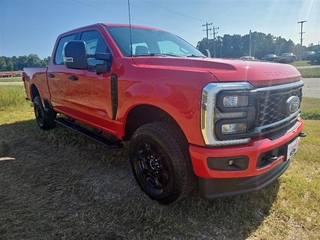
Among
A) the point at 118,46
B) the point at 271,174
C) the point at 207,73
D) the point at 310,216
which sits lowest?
the point at 310,216

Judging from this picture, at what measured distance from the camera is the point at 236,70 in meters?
1.84

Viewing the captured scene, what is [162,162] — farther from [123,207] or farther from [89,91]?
[89,91]

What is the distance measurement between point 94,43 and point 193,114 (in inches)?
82.1

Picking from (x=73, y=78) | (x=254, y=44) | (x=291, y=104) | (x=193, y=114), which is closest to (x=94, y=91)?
(x=73, y=78)

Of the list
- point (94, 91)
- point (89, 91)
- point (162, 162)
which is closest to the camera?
point (162, 162)

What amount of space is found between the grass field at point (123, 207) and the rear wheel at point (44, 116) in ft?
4.74

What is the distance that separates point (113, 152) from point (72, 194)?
1104mm

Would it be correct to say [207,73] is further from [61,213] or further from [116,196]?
[61,213]

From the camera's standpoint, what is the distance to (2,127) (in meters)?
5.72

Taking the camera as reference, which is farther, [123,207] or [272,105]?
[123,207]

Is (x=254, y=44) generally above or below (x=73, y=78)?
above

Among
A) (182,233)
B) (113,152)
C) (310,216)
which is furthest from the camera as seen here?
(113,152)

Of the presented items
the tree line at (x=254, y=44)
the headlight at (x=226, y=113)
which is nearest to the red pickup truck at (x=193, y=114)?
the headlight at (x=226, y=113)

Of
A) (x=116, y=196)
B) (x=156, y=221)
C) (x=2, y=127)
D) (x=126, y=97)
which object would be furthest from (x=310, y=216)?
(x=2, y=127)
